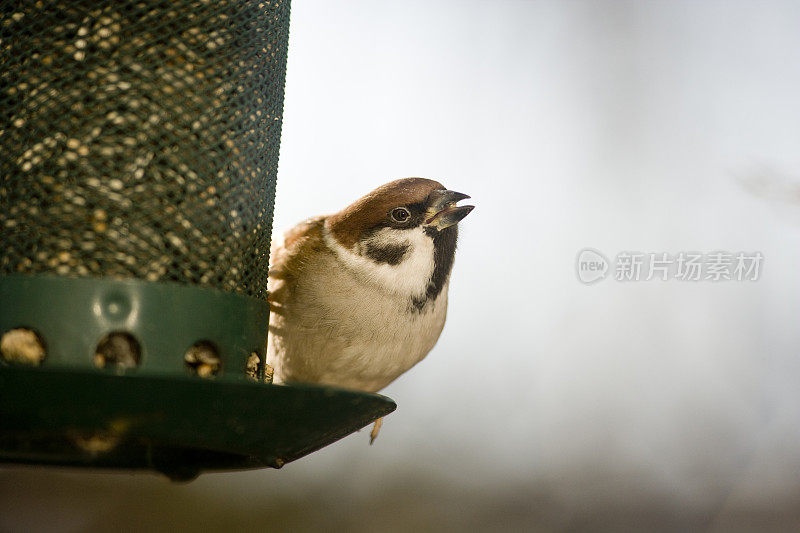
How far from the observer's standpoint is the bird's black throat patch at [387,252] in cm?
344

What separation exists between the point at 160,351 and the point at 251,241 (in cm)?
46

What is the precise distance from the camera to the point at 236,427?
172 cm

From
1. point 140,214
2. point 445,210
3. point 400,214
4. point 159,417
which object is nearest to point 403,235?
point 400,214

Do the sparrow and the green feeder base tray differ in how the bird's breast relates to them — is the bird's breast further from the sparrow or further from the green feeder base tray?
the green feeder base tray

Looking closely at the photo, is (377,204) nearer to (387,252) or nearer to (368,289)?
(387,252)

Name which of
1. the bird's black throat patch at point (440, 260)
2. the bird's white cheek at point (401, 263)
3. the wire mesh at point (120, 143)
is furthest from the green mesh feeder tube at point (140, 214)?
the bird's black throat patch at point (440, 260)

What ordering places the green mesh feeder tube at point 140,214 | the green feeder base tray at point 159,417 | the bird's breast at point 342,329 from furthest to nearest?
1. the bird's breast at point 342,329
2. the green mesh feeder tube at point 140,214
3. the green feeder base tray at point 159,417

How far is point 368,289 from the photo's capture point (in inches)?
132

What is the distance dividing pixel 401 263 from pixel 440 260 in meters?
0.17

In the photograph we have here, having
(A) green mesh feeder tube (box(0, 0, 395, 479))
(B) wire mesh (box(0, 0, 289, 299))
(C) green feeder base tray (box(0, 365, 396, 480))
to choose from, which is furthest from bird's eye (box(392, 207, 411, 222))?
(C) green feeder base tray (box(0, 365, 396, 480))

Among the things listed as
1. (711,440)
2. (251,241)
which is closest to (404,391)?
(711,440)

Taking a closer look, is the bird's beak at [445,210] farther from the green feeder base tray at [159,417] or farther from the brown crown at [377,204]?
the green feeder base tray at [159,417]

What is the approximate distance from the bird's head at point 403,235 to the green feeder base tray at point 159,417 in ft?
4.57

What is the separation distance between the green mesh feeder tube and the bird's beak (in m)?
1.16
